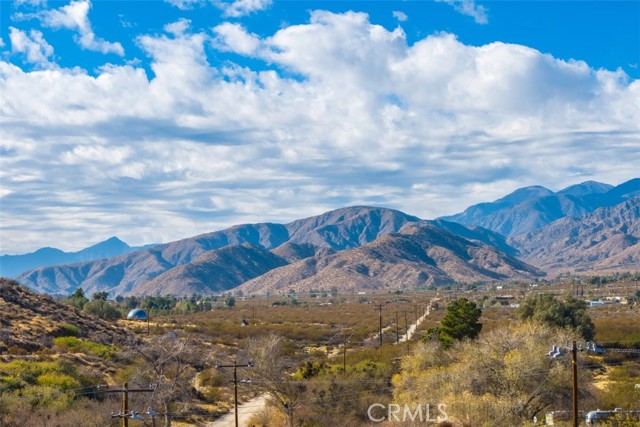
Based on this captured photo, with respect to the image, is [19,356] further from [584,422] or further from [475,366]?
[584,422]

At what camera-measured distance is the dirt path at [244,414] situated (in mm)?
42938

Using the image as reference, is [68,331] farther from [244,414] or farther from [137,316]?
[137,316]

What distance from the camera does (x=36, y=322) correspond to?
6738 cm

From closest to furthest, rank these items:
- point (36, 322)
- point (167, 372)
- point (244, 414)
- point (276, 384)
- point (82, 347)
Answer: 1. point (276, 384)
2. point (244, 414)
3. point (167, 372)
4. point (82, 347)
5. point (36, 322)

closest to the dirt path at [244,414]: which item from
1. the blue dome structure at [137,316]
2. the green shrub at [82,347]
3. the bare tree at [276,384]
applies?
the bare tree at [276,384]

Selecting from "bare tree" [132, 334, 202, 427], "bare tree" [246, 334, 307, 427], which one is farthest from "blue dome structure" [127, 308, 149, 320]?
"bare tree" [246, 334, 307, 427]

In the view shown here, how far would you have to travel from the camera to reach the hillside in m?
57.7

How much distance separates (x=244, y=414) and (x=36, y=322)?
31.1m

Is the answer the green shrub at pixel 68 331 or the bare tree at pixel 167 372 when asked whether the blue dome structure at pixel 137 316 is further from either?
the bare tree at pixel 167 372

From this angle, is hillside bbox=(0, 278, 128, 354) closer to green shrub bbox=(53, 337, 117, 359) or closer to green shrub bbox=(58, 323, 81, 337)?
green shrub bbox=(58, 323, 81, 337)

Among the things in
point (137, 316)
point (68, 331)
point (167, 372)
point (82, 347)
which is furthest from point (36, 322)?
point (137, 316)

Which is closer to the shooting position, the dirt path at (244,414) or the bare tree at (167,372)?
the bare tree at (167,372)

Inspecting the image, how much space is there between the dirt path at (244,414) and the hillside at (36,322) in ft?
60.5

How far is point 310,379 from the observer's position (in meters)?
46.5
